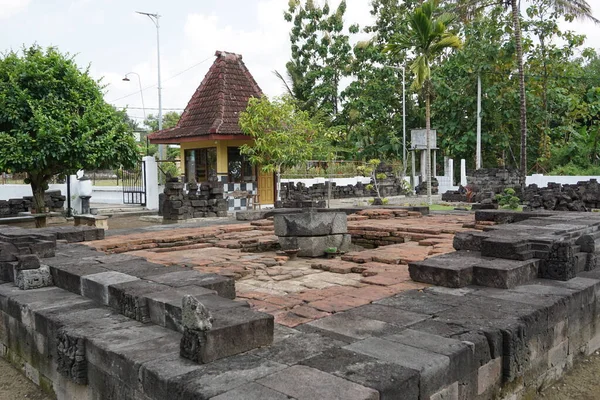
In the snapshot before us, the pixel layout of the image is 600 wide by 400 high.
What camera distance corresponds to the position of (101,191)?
22.6 metres

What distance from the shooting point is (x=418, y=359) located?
3131mm

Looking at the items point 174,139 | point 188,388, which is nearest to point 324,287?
point 188,388

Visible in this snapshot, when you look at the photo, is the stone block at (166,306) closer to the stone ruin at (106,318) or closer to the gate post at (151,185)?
the stone ruin at (106,318)

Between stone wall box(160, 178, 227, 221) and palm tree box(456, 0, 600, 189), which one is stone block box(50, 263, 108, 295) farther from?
palm tree box(456, 0, 600, 189)

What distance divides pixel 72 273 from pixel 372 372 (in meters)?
3.46

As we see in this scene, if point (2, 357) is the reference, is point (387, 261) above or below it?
above

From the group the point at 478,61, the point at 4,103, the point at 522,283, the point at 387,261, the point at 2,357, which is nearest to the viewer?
the point at 522,283

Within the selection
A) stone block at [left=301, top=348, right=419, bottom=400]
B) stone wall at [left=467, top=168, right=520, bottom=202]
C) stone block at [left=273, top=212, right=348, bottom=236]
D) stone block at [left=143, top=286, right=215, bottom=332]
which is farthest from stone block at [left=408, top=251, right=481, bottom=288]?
stone wall at [left=467, top=168, right=520, bottom=202]

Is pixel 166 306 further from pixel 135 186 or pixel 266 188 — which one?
pixel 135 186

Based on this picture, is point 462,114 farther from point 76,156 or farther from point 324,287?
point 324,287

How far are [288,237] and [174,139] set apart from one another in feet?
39.3

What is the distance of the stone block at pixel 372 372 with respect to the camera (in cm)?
278

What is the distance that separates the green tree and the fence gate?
17.6ft

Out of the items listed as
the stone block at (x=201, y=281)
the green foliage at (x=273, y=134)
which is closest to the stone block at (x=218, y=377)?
the stone block at (x=201, y=281)
